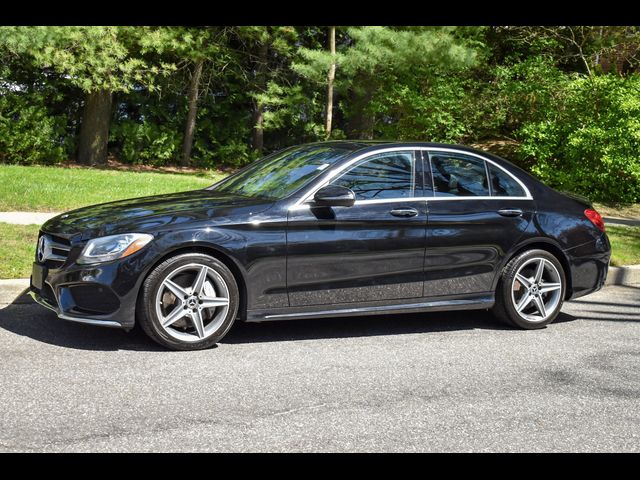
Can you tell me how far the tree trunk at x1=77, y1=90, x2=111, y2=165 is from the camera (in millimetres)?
23094

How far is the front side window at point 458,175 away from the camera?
7.17 m

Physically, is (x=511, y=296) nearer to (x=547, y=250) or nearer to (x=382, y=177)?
(x=547, y=250)

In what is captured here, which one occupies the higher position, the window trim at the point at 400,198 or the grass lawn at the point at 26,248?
the window trim at the point at 400,198

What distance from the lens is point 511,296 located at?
7312 millimetres

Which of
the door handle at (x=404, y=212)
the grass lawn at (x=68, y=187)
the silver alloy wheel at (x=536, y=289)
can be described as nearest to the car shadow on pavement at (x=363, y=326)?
the silver alloy wheel at (x=536, y=289)

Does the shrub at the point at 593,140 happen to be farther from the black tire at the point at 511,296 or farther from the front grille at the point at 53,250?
the front grille at the point at 53,250

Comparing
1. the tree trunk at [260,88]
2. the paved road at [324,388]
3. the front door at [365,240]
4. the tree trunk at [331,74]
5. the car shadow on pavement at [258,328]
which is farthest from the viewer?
the tree trunk at [260,88]

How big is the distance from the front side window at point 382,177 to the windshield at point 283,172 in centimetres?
20

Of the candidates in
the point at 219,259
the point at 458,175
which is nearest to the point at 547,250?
the point at 458,175

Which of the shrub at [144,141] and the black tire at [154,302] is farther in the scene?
the shrub at [144,141]

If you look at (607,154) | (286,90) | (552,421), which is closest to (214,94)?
(286,90)

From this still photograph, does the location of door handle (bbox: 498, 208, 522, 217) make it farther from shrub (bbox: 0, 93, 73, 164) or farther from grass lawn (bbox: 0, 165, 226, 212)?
shrub (bbox: 0, 93, 73, 164)

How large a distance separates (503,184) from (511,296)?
3.19 ft

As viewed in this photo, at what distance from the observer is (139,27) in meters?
21.3
